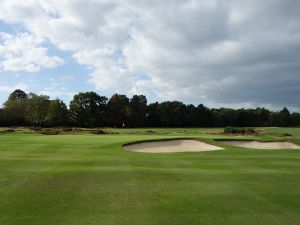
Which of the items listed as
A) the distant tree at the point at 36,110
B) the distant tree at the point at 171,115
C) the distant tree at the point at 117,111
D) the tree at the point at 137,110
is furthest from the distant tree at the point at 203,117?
the distant tree at the point at 36,110

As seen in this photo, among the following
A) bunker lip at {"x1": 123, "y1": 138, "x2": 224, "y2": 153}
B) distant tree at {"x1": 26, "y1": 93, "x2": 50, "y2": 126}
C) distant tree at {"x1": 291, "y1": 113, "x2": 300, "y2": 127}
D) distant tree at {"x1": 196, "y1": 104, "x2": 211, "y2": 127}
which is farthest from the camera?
distant tree at {"x1": 291, "y1": 113, "x2": 300, "y2": 127}

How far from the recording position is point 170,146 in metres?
30.4

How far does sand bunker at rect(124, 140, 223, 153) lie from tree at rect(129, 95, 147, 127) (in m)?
92.5

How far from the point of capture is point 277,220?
8305 mm

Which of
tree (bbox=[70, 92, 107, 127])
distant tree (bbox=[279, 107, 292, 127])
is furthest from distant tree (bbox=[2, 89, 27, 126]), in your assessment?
distant tree (bbox=[279, 107, 292, 127])

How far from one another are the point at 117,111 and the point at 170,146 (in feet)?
309

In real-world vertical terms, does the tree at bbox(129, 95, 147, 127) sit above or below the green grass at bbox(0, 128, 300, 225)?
above

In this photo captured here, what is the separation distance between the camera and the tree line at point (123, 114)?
110 meters

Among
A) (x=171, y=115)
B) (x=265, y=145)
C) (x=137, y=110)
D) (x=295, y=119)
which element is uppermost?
(x=137, y=110)

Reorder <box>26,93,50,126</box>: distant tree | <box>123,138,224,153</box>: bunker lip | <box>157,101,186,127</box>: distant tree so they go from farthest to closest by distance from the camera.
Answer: <box>157,101,186,127</box>: distant tree → <box>26,93,50,126</box>: distant tree → <box>123,138,224,153</box>: bunker lip

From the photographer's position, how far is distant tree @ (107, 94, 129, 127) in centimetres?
12156

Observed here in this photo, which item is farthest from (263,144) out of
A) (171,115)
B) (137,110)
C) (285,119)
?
(285,119)

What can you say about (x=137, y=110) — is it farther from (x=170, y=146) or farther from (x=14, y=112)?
(x=170, y=146)

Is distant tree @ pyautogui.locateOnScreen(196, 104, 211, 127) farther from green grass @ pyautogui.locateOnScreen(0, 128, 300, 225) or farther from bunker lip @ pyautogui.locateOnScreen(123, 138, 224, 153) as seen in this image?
green grass @ pyautogui.locateOnScreen(0, 128, 300, 225)
